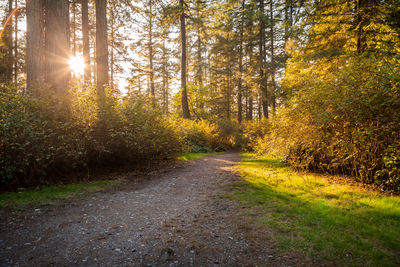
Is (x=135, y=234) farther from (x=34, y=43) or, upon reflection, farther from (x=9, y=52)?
(x=9, y=52)

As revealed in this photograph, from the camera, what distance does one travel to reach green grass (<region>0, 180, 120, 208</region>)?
3.85 m

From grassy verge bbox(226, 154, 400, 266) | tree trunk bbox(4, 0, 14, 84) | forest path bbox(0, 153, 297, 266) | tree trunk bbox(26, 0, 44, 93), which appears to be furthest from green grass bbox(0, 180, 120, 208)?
tree trunk bbox(4, 0, 14, 84)

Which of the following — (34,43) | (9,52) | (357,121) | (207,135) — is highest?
(9,52)

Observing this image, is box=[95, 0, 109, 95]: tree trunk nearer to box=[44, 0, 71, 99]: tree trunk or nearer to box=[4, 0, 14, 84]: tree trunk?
box=[44, 0, 71, 99]: tree trunk

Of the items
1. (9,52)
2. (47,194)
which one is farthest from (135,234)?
(9,52)

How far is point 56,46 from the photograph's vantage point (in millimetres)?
7148

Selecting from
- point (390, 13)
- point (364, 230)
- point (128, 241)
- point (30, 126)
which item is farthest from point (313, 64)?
point (30, 126)

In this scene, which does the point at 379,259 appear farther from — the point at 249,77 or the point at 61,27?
the point at 249,77

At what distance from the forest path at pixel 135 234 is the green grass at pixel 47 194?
1.31ft

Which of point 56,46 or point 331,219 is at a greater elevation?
point 56,46

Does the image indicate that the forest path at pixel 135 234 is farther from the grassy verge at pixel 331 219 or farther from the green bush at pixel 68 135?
the green bush at pixel 68 135

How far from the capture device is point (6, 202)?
3.77 metres

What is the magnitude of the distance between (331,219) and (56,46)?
953cm

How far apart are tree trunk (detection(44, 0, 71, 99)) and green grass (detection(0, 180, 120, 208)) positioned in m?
3.92
